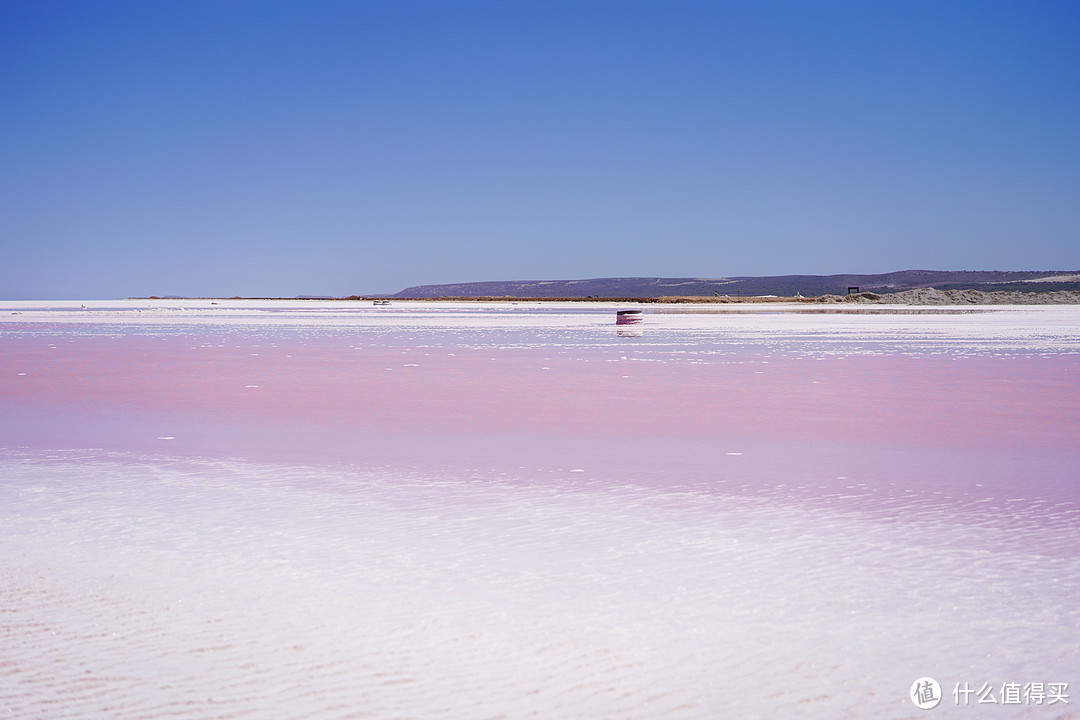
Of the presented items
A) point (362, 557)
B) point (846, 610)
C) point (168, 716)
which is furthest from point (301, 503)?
point (846, 610)

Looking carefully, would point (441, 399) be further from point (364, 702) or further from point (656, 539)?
point (364, 702)

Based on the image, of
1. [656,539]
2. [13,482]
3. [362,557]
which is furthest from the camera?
[13,482]

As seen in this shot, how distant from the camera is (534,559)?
4141mm

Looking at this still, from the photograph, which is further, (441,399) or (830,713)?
(441,399)

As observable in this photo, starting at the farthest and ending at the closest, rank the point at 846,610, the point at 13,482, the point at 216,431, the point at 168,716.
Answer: the point at 216,431
the point at 13,482
the point at 846,610
the point at 168,716

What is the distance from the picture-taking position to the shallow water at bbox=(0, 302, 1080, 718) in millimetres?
2926

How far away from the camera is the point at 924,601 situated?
11.8 feet

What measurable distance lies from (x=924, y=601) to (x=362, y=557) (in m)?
2.42

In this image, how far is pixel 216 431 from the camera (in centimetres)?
798
